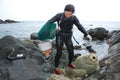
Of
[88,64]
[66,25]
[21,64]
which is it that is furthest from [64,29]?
[21,64]

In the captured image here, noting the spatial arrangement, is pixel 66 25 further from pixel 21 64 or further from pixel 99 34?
pixel 99 34

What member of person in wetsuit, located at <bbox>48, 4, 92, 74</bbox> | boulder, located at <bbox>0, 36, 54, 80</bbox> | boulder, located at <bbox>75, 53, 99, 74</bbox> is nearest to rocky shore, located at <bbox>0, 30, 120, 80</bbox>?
boulder, located at <bbox>0, 36, 54, 80</bbox>

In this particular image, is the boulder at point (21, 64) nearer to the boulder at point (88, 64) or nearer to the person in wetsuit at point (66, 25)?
the person in wetsuit at point (66, 25)

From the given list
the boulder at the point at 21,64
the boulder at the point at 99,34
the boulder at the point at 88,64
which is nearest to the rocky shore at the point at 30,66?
the boulder at the point at 21,64

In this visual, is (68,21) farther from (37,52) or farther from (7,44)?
(7,44)

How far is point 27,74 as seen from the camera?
7.52 meters

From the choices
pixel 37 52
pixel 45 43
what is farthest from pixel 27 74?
pixel 45 43

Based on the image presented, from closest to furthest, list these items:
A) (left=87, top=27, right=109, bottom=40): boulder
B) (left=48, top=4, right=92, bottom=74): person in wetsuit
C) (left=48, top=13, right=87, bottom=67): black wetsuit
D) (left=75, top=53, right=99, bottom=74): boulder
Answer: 1. (left=48, top=4, right=92, bottom=74): person in wetsuit
2. (left=48, top=13, right=87, bottom=67): black wetsuit
3. (left=75, top=53, right=99, bottom=74): boulder
4. (left=87, top=27, right=109, bottom=40): boulder

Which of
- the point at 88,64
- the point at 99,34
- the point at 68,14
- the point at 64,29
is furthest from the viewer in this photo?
the point at 99,34

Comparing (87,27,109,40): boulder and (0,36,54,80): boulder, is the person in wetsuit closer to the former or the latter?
(0,36,54,80): boulder

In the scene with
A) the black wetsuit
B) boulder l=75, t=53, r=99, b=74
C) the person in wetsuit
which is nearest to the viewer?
the person in wetsuit

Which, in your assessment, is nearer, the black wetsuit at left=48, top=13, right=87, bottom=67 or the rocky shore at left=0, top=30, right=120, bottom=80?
the rocky shore at left=0, top=30, right=120, bottom=80

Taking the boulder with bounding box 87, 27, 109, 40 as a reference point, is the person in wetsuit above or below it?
above

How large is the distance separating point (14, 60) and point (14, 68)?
12.7 inches
